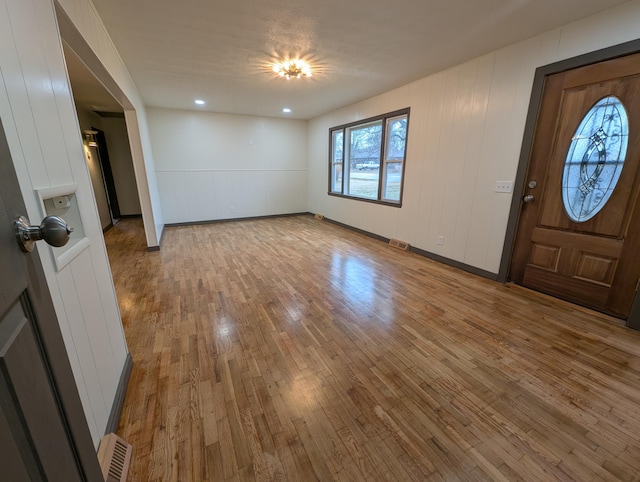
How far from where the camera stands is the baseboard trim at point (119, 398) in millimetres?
1324

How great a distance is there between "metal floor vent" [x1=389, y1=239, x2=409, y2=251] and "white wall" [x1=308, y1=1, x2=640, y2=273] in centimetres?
10

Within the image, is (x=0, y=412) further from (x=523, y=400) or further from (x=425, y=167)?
(x=425, y=167)

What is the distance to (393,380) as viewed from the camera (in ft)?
5.56

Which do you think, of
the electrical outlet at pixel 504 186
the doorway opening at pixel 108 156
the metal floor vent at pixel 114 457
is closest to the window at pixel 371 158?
the electrical outlet at pixel 504 186

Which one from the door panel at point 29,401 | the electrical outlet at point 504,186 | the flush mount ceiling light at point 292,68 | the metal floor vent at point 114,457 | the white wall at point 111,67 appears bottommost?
the metal floor vent at point 114,457

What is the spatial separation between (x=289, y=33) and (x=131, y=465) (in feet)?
10.9

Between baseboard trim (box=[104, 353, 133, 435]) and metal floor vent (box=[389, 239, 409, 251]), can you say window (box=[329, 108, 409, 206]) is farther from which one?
baseboard trim (box=[104, 353, 133, 435])

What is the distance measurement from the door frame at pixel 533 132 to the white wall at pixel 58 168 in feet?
12.0

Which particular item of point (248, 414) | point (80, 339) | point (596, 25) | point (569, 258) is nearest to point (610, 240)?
point (569, 258)

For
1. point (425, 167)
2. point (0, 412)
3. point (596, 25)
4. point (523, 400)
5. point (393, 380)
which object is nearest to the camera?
point (0, 412)

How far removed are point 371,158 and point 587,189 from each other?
3221 mm

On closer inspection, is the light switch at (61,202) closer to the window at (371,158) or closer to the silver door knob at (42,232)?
the silver door knob at (42,232)

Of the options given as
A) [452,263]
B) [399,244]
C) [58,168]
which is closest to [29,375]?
[58,168]

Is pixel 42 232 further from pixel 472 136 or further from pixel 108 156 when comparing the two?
pixel 108 156
